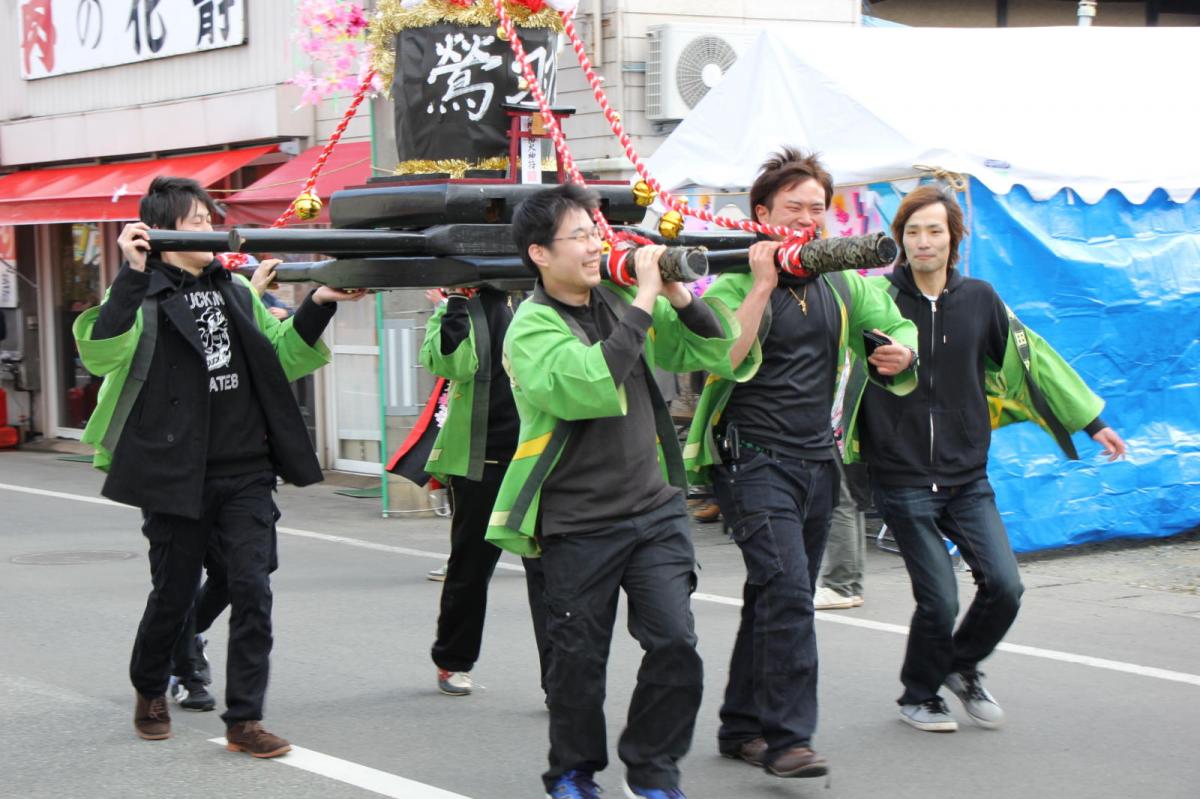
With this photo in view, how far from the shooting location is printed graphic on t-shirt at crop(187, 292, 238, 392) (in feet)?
17.1

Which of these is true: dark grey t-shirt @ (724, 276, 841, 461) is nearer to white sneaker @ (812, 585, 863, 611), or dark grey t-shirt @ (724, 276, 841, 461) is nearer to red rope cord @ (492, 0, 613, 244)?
red rope cord @ (492, 0, 613, 244)

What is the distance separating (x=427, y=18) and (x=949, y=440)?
2.41 meters

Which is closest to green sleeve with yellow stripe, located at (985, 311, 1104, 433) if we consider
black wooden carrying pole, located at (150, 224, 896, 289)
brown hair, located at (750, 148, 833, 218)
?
brown hair, located at (750, 148, 833, 218)

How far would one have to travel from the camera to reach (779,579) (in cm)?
467

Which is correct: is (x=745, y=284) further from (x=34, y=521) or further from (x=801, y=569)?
(x=34, y=521)

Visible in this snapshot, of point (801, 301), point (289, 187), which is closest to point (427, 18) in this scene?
point (801, 301)

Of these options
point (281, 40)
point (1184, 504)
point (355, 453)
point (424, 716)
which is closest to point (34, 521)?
point (355, 453)

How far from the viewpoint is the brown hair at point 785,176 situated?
4.80 metres

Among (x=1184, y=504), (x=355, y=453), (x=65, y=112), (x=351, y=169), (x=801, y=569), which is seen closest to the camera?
(x=801, y=569)

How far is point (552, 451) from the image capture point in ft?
14.0

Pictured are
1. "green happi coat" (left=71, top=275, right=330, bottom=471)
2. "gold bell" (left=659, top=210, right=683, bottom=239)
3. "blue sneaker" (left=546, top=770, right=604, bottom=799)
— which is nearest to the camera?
"blue sneaker" (left=546, top=770, right=604, bottom=799)

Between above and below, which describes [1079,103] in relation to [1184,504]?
above

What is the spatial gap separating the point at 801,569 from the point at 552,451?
961mm

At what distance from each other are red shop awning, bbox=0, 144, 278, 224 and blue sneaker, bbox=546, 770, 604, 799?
1027cm
